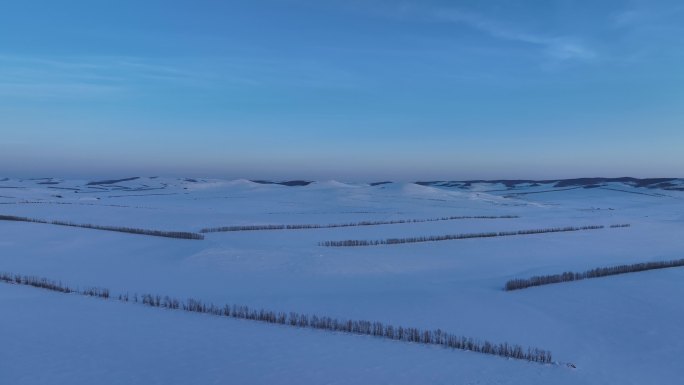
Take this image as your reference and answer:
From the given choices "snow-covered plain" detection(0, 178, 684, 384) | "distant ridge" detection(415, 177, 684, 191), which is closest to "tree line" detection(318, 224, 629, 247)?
"snow-covered plain" detection(0, 178, 684, 384)

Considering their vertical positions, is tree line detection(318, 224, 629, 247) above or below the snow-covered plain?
above

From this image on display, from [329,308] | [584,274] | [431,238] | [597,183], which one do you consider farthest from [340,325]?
[597,183]

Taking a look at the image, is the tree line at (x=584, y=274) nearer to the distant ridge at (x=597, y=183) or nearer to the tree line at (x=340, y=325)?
the tree line at (x=340, y=325)

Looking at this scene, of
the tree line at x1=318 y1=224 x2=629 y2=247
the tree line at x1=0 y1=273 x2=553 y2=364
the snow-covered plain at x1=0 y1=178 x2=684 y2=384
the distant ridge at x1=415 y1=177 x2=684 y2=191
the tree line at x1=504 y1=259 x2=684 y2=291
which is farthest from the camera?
the distant ridge at x1=415 y1=177 x2=684 y2=191

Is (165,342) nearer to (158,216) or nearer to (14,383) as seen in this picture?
(14,383)

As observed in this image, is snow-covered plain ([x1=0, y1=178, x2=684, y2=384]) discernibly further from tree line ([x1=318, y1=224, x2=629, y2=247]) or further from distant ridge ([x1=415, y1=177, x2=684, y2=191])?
distant ridge ([x1=415, y1=177, x2=684, y2=191])

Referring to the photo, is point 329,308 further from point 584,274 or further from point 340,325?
point 584,274

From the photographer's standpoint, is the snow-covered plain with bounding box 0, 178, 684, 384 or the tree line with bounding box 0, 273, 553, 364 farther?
the tree line with bounding box 0, 273, 553, 364
